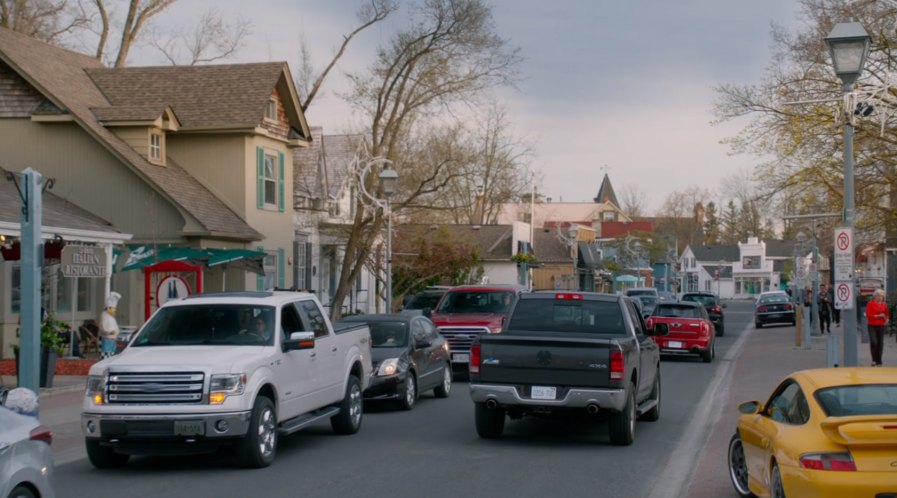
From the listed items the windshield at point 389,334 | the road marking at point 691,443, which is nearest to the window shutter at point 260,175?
the windshield at point 389,334

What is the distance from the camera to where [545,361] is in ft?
42.2

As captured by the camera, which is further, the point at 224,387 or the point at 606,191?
the point at 606,191

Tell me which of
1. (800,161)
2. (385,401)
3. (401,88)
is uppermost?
(401,88)

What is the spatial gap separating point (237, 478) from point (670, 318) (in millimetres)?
20051

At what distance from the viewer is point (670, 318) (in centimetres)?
2920

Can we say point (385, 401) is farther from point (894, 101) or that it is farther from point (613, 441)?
point (894, 101)

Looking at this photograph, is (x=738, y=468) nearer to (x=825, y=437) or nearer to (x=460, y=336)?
(x=825, y=437)

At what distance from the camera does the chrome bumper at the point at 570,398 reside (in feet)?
41.7

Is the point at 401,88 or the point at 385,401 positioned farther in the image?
the point at 401,88

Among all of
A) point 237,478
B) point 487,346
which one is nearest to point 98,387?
point 237,478

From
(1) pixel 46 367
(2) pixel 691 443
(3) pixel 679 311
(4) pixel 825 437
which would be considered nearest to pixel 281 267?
(3) pixel 679 311

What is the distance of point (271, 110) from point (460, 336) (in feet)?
39.9

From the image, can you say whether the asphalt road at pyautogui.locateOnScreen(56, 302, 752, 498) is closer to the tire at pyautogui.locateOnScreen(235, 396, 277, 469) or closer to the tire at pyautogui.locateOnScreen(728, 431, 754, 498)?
the tire at pyautogui.locateOnScreen(235, 396, 277, 469)

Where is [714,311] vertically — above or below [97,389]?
below
